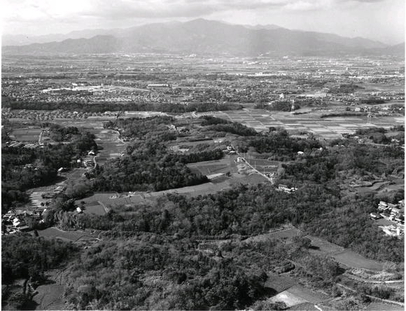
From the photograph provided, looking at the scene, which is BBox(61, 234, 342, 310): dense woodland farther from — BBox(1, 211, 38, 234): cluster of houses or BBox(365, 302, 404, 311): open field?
BBox(1, 211, 38, 234): cluster of houses

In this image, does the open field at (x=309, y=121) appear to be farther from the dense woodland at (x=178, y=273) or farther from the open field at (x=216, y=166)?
the dense woodland at (x=178, y=273)

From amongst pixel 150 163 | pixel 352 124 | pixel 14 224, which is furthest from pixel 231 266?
pixel 352 124

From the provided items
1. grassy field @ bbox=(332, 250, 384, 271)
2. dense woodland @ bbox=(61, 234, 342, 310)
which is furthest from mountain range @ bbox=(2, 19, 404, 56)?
dense woodland @ bbox=(61, 234, 342, 310)

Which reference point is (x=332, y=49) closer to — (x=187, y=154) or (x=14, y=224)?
(x=187, y=154)

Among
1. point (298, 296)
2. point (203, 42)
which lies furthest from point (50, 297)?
point (203, 42)

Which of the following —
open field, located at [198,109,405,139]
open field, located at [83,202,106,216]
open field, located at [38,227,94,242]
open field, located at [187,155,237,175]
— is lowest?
open field, located at [38,227,94,242]

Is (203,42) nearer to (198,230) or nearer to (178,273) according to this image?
(198,230)

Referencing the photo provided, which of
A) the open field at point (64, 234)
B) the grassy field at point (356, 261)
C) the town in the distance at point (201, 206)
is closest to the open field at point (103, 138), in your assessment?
the town in the distance at point (201, 206)
